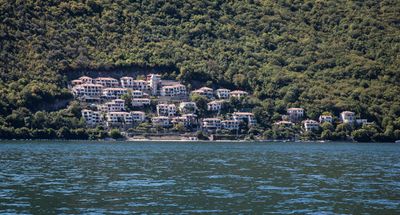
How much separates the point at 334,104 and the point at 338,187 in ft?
377

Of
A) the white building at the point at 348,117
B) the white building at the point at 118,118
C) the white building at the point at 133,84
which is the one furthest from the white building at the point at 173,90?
the white building at the point at 348,117

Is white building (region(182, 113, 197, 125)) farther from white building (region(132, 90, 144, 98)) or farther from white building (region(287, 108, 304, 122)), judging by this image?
white building (region(287, 108, 304, 122))

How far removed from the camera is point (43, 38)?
156 m

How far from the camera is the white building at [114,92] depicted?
146750 mm

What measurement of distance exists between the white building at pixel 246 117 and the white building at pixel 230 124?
3.56ft

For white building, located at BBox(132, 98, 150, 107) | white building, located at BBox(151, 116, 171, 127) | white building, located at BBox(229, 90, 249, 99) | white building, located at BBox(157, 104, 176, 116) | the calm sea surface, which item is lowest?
the calm sea surface

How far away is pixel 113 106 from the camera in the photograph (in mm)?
141750

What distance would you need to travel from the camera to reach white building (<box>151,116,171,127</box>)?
5369 inches

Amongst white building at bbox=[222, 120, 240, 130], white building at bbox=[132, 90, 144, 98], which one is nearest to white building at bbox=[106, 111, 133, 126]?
white building at bbox=[132, 90, 144, 98]

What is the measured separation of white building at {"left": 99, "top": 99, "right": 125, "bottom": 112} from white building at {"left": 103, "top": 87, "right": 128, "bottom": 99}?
11.0ft

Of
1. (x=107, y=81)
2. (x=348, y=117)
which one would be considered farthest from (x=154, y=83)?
(x=348, y=117)

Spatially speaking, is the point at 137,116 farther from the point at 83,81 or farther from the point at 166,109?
the point at 83,81

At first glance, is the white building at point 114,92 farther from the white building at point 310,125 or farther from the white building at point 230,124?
the white building at point 310,125

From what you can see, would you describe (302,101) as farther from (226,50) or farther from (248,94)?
(226,50)
